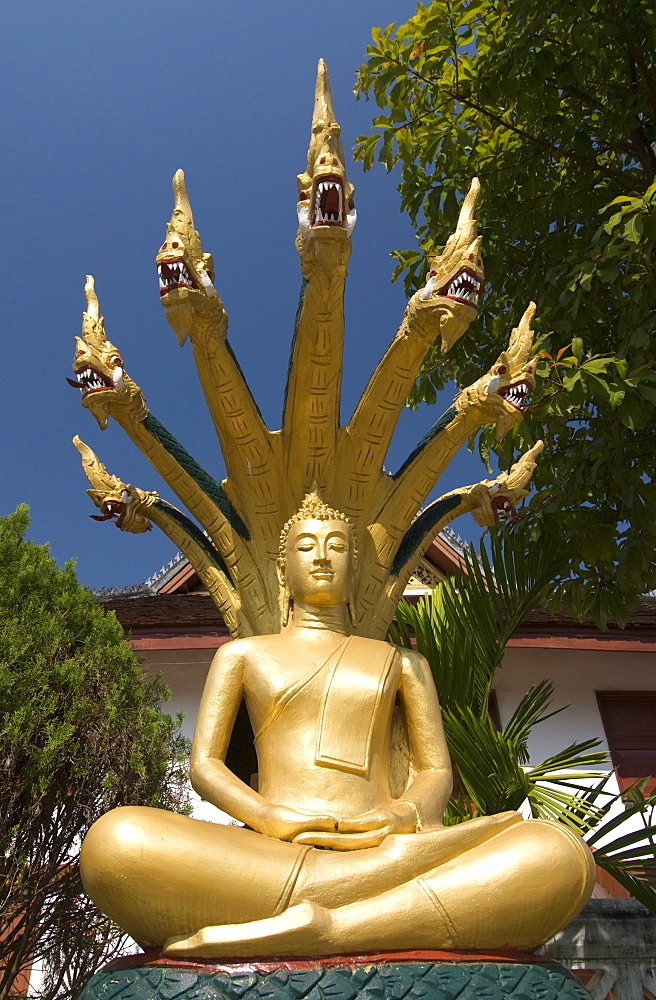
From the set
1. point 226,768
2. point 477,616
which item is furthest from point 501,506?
point 226,768

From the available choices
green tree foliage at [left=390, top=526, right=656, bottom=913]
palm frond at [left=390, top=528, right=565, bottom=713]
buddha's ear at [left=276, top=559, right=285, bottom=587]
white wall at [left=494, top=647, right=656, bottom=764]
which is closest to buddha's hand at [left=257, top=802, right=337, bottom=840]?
buddha's ear at [left=276, top=559, right=285, bottom=587]

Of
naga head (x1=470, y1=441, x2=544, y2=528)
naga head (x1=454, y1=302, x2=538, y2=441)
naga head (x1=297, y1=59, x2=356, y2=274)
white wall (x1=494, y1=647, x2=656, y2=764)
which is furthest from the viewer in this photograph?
white wall (x1=494, y1=647, x2=656, y2=764)

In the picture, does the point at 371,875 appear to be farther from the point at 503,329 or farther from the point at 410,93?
the point at 410,93

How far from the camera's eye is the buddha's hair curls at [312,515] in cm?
354

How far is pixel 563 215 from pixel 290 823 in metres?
4.47

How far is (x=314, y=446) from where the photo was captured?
3721 millimetres

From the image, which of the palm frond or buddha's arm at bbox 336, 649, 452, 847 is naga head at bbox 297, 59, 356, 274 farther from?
the palm frond

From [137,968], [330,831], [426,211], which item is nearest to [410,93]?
[426,211]

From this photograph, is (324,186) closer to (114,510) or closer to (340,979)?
(114,510)

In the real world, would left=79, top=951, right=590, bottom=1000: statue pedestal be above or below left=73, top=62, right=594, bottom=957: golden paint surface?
below

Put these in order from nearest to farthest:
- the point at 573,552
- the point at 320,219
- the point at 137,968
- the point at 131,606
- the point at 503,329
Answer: the point at 137,968, the point at 320,219, the point at 573,552, the point at 503,329, the point at 131,606

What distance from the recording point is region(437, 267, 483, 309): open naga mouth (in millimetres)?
3369

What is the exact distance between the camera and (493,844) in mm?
2461

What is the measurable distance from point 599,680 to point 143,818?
22.8ft
